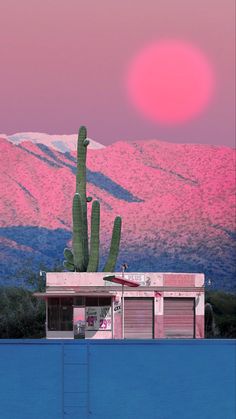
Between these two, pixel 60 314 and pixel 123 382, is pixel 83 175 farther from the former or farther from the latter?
pixel 123 382

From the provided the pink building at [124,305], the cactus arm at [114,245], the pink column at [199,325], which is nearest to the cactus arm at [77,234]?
the cactus arm at [114,245]

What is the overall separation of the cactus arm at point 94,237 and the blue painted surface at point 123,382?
32.7 meters

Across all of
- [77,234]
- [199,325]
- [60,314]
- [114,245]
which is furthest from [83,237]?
[199,325]

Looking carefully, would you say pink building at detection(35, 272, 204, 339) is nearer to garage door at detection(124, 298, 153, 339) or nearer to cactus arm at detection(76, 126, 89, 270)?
garage door at detection(124, 298, 153, 339)

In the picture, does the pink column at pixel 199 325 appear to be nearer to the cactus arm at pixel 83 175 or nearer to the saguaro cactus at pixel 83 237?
the saguaro cactus at pixel 83 237

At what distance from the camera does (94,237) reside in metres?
44.8

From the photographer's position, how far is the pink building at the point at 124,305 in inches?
1761

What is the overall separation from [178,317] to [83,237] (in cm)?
588

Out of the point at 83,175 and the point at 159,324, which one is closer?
the point at 159,324

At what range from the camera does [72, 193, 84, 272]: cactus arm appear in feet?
147

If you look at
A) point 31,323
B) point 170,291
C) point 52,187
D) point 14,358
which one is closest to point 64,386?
point 14,358

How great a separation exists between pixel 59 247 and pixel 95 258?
57.2 m

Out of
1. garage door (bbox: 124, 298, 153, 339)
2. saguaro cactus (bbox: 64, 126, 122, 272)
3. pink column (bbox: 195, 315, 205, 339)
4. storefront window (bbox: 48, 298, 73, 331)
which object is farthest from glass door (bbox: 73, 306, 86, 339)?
pink column (bbox: 195, 315, 205, 339)

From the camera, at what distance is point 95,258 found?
47.7 meters
